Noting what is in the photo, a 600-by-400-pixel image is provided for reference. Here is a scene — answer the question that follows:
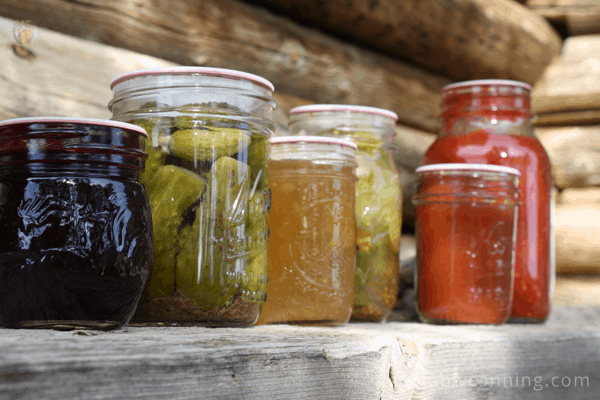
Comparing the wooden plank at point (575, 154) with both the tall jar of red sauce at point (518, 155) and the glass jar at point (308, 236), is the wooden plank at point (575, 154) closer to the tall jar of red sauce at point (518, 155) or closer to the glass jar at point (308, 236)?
the tall jar of red sauce at point (518, 155)

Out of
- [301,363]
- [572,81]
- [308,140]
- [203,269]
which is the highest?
[572,81]

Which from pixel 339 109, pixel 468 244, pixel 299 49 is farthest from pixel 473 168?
pixel 299 49

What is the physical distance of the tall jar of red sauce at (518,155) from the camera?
1.28m

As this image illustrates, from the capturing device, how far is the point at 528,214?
128 centimetres

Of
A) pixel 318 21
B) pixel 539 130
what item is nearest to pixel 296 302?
pixel 318 21

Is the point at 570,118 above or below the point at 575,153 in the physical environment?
above

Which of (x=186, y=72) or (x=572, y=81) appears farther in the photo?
(x=572, y=81)

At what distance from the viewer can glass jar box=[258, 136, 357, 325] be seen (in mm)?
947

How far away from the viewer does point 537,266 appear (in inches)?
50.7

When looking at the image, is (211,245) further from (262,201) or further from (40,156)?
(40,156)

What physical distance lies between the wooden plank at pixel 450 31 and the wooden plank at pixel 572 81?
0.05 meters

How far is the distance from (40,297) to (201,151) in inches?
10.5

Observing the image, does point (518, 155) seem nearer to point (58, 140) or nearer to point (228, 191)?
point (228, 191)

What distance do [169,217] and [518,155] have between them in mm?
816
